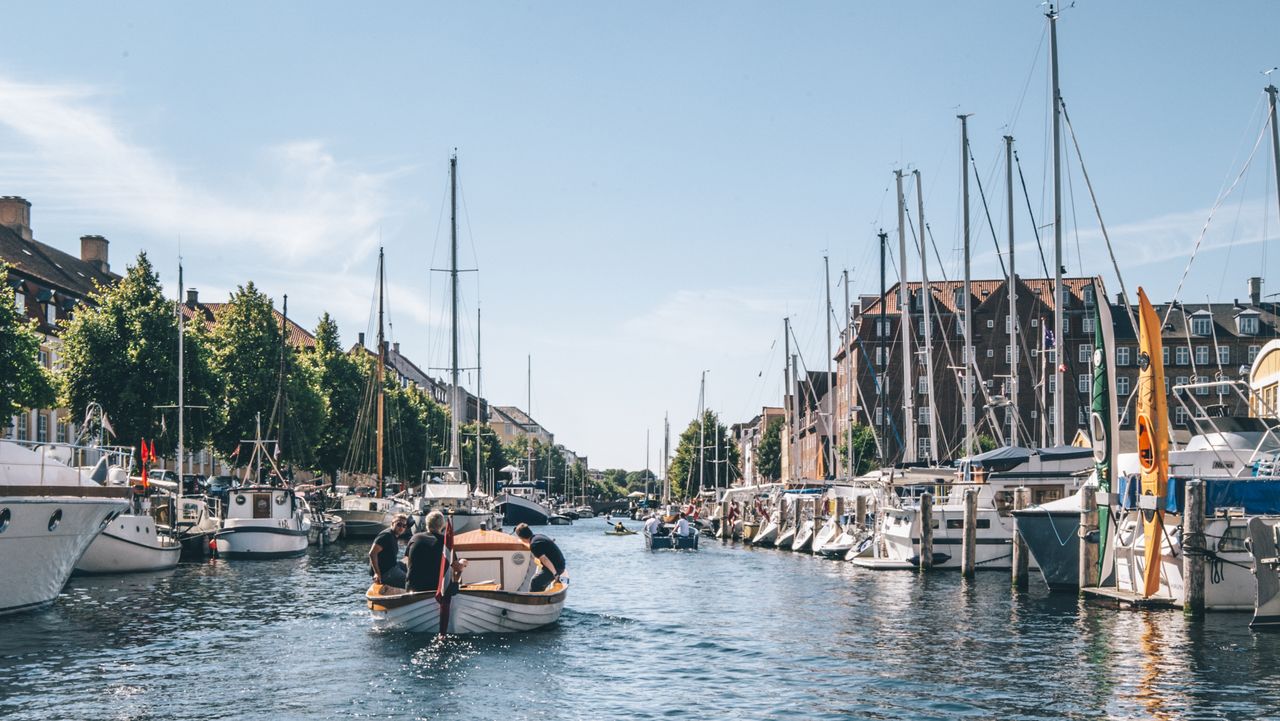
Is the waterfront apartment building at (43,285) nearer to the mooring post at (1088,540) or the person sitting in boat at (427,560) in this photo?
the person sitting in boat at (427,560)

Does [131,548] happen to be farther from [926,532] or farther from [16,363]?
[926,532]

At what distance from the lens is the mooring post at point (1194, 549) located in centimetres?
2780

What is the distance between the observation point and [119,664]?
74.3ft

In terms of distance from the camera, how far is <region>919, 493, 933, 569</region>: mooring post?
47719mm

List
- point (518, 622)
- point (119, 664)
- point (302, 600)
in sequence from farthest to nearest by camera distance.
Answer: point (302, 600), point (518, 622), point (119, 664)

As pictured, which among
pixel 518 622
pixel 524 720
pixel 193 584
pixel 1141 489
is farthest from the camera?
pixel 193 584

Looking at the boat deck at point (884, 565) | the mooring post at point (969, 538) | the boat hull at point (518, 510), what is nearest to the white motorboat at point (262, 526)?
the boat deck at point (884, 565)

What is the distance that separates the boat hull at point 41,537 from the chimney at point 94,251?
227ft

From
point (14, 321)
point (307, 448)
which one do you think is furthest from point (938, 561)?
point (307, 448)

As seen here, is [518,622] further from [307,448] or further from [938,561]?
[307,448]

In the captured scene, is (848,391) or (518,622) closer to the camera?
(518,622)

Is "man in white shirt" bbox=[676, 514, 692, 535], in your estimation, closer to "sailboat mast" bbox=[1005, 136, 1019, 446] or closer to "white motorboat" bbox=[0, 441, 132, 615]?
"sailboat mast" bbox=[1005, 136, 1019, 446]

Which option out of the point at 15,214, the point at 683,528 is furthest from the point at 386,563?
the point at 15,214

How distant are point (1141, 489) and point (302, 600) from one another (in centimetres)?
2237
